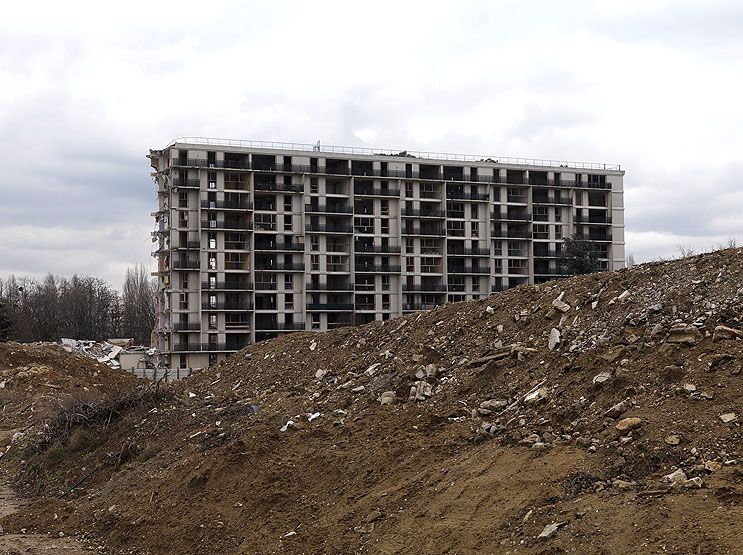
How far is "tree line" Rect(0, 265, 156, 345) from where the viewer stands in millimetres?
90938

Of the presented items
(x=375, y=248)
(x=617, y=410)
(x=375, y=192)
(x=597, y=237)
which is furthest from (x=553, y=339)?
(x=597, y=237)

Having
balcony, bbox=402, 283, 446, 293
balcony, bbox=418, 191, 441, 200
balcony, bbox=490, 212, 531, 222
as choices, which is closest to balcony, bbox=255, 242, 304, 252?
balcony, bbox=402, 283, 446, 293

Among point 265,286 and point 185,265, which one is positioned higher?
point 185,265

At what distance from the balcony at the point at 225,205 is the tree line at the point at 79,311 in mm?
24521

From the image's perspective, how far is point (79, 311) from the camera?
10181 centimetres

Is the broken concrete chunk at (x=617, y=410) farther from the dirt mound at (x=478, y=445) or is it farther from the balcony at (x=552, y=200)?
the balcony at (x=552, y=200)

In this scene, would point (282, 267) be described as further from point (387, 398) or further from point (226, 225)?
point (387, 398)

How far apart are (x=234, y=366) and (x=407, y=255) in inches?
2030

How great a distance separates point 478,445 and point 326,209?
61732mm

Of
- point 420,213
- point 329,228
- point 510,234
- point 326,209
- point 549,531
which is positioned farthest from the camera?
point 510,234

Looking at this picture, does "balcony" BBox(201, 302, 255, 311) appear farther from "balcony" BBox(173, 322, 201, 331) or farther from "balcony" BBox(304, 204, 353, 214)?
"balcony" BBox(304, 204, 353, 214)

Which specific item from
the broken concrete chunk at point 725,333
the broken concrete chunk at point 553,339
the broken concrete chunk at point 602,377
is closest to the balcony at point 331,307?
the broken concrete chunk at point 553,339

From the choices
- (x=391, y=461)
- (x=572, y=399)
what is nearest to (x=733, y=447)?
(x=572, y=399)

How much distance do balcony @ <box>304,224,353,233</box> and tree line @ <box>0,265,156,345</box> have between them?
26.7m
